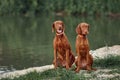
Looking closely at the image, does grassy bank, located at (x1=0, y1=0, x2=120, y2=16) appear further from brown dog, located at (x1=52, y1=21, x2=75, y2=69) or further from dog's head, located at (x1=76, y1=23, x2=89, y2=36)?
dog's head, located at (x1=76, y1=23, x2=89, y2=36)

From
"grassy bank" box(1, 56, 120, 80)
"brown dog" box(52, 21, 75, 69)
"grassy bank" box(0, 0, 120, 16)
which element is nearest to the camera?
"grassy bank" box(1, 56, 120, 80)

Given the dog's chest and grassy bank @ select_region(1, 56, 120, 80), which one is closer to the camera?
grassy bank @ select_region(1, 56, 120, 80)

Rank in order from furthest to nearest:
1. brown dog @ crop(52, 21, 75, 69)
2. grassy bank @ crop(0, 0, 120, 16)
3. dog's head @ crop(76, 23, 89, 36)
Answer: grassy bank @ crop(0, 0, 120, 16)
brown dog @ crop(52, 21, 75, 69)
dog's head @ crop(76, 23, 89, 36)

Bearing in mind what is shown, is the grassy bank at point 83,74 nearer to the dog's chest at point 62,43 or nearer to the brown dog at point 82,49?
the brown dog at point 82,49

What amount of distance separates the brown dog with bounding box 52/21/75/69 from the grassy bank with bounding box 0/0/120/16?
39.7 meters

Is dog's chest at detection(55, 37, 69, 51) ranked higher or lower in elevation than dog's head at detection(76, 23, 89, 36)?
lower

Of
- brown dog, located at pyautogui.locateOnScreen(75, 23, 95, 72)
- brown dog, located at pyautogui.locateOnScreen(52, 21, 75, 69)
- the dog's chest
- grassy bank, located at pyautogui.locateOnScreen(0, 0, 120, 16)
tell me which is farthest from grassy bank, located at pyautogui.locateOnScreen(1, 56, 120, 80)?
grassy bank, located at pyautogui.locateOnScreen(0, 0, 120, 16)

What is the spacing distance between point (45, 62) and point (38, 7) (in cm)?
4232

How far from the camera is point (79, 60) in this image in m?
10.9

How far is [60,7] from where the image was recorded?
2269 inches

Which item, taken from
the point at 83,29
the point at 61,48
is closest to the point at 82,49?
the point at 83,29

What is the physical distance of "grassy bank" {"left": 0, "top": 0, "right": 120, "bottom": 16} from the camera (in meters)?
52.2

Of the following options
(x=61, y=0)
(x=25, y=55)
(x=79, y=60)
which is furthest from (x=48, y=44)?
(x=61, y=0)

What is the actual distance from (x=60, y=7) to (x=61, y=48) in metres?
46.7
